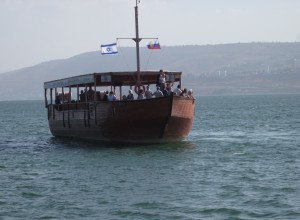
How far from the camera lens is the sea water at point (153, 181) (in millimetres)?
20000

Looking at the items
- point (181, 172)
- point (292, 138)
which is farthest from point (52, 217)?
point (292, 138)

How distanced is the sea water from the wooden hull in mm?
651

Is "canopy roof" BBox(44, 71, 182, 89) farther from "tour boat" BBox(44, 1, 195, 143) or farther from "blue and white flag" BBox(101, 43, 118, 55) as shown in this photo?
"blue and white flag" BBox(101, 43, 118, 55)

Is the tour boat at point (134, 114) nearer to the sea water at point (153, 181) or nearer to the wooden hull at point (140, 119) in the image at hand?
the wooden hull at point (140, 119)

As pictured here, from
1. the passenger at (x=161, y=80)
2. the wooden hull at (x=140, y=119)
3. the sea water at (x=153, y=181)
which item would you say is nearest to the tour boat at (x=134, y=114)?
the wooden hull at (x=140, y=119)

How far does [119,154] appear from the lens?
33.6 metres

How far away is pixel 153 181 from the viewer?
24.8 m

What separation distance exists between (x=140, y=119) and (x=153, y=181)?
1048 cm

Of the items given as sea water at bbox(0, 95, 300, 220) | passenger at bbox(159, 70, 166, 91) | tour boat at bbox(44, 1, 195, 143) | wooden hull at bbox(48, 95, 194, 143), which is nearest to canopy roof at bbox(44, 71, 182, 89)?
tour boat at bbox(44, 1, 195, 143)

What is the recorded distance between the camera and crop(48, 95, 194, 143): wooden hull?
3459 centimetres

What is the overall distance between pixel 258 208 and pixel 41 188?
28.1 feet

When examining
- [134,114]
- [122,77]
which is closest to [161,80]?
[134,114]

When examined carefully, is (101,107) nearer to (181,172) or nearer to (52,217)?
(181,172)

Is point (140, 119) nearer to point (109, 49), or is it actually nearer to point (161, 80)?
point (161, 80)
